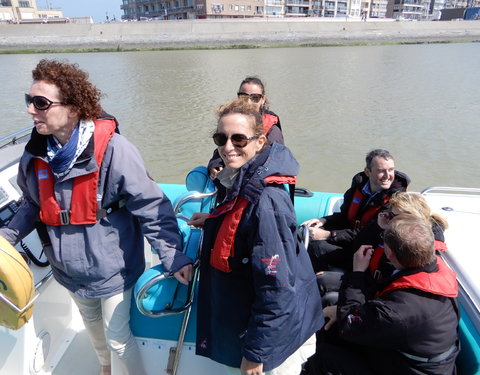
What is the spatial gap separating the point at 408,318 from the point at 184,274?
2.72 feet

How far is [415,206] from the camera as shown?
5.86ft

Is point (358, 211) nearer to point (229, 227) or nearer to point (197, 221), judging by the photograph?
point (197, 221)

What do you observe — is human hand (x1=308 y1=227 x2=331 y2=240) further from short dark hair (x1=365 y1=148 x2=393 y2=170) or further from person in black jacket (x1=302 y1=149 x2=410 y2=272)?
short dark hair (x1=365 y1=148 x2=393 y2=170)

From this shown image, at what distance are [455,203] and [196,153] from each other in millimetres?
5972

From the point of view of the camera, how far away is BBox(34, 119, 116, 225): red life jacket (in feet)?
4.48

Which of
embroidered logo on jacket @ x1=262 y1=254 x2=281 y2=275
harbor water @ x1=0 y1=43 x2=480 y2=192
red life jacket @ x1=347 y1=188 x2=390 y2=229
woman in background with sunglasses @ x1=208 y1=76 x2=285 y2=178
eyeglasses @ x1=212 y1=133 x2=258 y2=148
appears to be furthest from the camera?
harbor water @ x1=0 y1=43 x2=480 y2=192

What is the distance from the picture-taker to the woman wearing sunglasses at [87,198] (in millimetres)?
1329

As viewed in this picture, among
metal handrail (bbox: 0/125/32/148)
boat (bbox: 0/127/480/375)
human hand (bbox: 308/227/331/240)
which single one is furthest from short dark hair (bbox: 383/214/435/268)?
metal handrail (bbox: 0/125/32/148)

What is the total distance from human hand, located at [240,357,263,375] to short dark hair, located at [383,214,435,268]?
2.21ft

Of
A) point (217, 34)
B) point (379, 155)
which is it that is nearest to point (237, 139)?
point (379, 155)

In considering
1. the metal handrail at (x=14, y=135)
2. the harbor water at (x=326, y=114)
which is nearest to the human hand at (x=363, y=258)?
the metal handrail at (x=14, y=135)

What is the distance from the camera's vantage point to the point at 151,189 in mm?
1428

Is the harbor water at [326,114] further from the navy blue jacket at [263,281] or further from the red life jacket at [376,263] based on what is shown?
the navy blue jacket at [263,281]

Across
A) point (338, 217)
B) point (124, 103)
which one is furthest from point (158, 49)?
point (338, 217)
